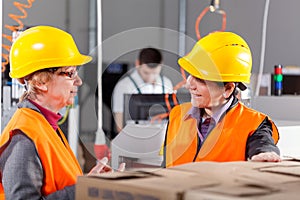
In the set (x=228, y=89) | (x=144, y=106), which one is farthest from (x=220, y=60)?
(x=144, y=106)

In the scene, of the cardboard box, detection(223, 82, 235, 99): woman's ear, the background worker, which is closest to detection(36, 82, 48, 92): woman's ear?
the background worker

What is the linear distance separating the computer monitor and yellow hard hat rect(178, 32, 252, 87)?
3.87ft

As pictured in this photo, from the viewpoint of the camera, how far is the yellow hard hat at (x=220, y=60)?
2000mm

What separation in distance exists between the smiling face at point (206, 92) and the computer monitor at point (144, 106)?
1.16 m

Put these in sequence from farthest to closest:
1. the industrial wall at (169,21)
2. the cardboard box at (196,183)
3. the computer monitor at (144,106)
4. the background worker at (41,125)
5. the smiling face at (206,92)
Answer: the industrial wall at (169,21), the computer monitor at (144,106), the smiling face at (206,92), the background worker at (41,125), the cardboard box at (196,183)

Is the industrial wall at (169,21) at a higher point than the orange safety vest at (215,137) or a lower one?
higher

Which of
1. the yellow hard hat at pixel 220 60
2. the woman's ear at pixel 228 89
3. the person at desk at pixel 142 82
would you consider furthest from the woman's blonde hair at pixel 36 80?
the person at desk at pixel 142 82

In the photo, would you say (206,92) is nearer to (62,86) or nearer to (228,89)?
(228,89)

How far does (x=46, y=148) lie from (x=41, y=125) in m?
0.09

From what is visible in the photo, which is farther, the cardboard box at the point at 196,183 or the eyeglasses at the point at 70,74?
the eyeglasses at the point at 70,74

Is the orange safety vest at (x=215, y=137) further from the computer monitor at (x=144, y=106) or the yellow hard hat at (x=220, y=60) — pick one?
the computer monitor at (x=144, y=106)

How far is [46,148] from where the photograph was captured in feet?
5.44

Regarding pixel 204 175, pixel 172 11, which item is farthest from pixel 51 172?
pixel 172 11

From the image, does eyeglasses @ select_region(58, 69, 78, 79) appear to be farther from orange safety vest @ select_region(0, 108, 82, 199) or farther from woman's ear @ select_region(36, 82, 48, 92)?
orange safety vest @ select_region(0, 108, 82, 199)
